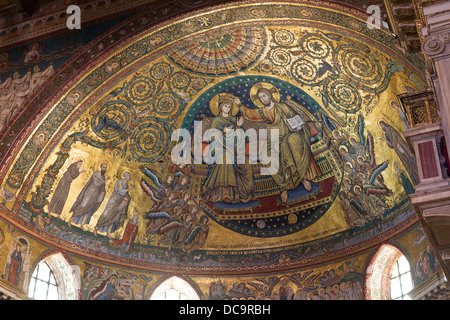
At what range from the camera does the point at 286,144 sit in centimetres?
1795

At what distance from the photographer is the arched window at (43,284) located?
53.3 ft

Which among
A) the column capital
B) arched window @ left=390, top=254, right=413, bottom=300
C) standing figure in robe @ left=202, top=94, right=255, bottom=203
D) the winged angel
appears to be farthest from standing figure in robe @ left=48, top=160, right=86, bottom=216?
the column capital

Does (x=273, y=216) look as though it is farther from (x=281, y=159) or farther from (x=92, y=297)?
(x=92, y=297)

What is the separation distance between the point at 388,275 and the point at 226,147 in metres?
5.60

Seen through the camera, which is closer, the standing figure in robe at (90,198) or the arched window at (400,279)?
the arched window at (400,279)

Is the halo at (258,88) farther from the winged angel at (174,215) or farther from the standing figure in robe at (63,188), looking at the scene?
the standing figure in robe at (63,188)

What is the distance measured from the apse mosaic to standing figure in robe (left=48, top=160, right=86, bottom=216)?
4 centimetres

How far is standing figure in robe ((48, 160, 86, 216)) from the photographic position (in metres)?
16.8

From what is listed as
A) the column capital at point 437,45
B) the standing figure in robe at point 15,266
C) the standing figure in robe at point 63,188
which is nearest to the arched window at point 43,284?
the standing figure in robe at point 15,266

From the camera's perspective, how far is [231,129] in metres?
18.0

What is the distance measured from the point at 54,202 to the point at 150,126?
10.7 ft

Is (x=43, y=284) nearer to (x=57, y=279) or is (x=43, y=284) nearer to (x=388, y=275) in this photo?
(x=57, y=279)

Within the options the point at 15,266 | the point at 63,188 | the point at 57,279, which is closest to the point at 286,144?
the point at 63,188

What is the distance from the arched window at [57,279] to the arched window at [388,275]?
7.59 meters
